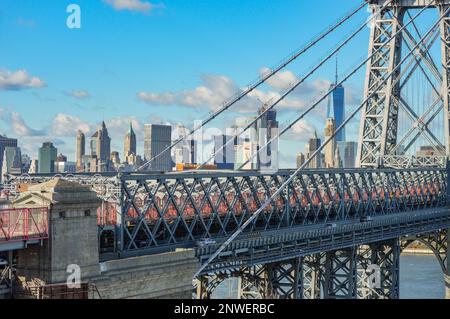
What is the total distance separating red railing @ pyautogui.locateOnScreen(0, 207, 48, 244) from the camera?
91.2 ft

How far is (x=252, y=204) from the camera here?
157ft

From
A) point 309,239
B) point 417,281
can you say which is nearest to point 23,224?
point 309,239

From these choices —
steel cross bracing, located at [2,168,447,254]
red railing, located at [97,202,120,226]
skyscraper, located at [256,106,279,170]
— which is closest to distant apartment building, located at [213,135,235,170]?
skyscraper, located at [256,106,279,170]

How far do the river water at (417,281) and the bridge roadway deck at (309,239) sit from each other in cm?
1644

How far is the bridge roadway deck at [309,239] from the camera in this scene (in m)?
40.2

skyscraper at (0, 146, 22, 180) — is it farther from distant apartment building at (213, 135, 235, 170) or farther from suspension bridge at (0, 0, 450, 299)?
A: suspension bridge at (0, 0, 450, 299)

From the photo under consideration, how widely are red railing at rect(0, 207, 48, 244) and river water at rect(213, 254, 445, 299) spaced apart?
4272cm

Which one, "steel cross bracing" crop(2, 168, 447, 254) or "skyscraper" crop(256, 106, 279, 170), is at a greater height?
"skyscraper" crop(256, 106, 279, 170)

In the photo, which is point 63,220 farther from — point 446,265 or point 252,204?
point 446,265

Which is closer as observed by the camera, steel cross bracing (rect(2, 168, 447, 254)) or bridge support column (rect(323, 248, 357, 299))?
steel cross bracing (rect(2, 168, 447, 254))

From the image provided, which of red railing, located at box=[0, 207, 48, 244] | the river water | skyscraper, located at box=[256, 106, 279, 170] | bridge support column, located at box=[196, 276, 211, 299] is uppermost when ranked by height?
skyscraper, located at box=[256, 106, 279, 170]

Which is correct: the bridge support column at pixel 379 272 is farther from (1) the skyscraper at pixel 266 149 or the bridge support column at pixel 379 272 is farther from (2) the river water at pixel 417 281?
(2) the river water at pixel 417 281

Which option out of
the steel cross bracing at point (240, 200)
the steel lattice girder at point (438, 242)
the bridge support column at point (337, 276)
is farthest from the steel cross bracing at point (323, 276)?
the steel cross bracing at point (240, 200)

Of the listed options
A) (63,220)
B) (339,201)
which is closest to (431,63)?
(339,201)
